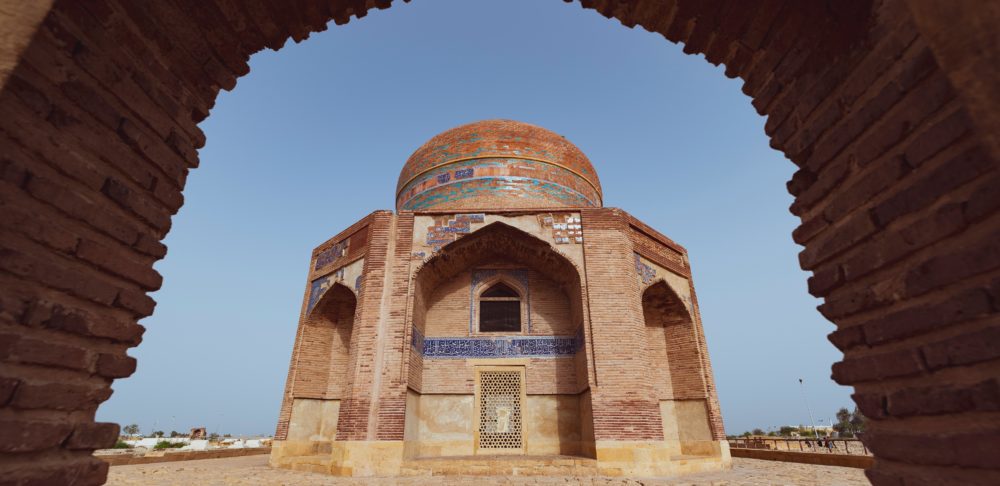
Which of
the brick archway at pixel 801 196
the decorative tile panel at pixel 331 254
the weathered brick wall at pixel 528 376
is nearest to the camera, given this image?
the brick archway at pixel 801 196

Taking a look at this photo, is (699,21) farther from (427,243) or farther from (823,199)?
(427,243)

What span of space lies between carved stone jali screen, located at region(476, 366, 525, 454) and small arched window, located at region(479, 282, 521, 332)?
A: 860mm

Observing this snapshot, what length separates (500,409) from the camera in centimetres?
864

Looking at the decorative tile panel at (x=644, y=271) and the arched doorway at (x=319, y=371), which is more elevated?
the decorative tile panel at (x=644, y=271)

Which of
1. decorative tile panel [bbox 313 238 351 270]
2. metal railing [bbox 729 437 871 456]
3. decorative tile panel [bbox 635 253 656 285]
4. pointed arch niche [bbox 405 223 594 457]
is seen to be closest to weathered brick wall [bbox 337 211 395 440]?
pointed arch niche [bbox 405 223 594 457]

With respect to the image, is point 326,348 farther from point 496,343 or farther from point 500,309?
point 500,309

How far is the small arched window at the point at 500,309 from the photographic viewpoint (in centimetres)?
940

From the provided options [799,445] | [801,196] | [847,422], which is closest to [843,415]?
[847,422]

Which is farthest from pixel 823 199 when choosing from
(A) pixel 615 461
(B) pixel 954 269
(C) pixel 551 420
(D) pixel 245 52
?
(C) pixel 551 420

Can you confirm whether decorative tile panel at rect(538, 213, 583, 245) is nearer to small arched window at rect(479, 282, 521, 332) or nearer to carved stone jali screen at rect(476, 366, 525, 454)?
small arched window at rect(479, 282, 521, 332)

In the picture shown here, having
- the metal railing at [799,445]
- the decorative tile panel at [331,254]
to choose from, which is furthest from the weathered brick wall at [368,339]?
the metal railing at [799,445]

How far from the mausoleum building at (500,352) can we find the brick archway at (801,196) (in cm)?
607

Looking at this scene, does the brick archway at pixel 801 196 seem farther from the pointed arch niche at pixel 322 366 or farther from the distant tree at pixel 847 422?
the distant tree at pixel 847 422

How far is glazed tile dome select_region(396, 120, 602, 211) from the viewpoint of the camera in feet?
38.3
